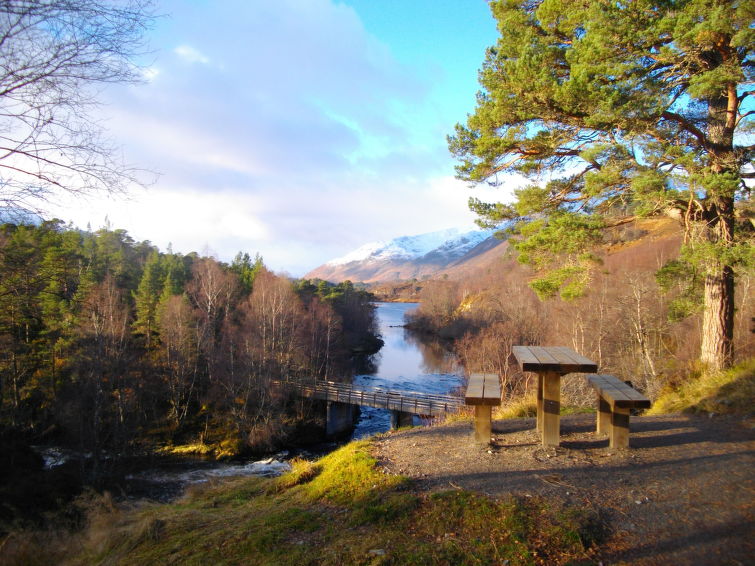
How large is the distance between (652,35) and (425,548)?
8.42 metres

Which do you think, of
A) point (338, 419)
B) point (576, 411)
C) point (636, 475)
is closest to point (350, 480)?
point (636, 475)

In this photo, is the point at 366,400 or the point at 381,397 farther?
the point at 366,400

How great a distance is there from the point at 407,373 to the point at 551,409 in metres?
32.5

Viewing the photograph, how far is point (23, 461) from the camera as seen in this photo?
15.2 m

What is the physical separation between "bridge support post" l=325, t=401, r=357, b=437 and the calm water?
0.67 meters

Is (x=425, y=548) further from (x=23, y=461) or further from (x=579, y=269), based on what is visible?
(x=23, y=461)

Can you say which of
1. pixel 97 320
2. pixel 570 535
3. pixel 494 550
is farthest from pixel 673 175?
pixel 97 320

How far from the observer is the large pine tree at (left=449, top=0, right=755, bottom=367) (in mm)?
6801

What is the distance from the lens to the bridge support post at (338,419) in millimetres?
24750

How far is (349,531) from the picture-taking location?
3584mm

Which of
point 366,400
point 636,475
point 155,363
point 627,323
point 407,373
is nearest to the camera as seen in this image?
point 636,475

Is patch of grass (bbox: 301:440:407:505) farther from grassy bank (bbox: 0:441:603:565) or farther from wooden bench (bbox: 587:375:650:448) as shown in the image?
wooden bench (bbox: 587:375:650:448)

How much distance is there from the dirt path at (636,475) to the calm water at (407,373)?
19987 millimetres

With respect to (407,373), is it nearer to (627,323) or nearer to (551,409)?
(627,323)
